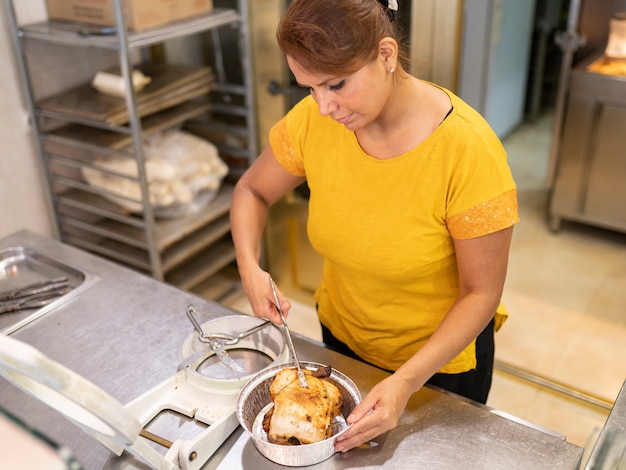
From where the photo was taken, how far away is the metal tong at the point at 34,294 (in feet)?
5.24

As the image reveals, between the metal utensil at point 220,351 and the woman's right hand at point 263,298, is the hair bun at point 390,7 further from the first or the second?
the metal utensil at point 220,351

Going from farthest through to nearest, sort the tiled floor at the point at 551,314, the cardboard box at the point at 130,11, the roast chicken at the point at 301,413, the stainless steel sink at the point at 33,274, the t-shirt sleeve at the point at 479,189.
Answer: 1. the tiled floor at the point at 551,314
2. the cardboard box at the point at 130,11
3. the stainless steel sink at the point at 33,274
4. the t-shirt sleeve at the point at 479,189
5. the roast chicken at the point at 301,413

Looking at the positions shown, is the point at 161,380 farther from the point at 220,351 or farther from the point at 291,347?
the point at 291,347

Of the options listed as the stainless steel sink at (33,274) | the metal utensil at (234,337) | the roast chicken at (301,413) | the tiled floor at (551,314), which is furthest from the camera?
the tiled floor at (551,314)

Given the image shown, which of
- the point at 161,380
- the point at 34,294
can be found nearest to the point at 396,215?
the point at 161,380

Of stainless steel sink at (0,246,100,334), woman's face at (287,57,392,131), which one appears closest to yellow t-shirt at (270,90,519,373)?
woman's face at (287,57,392,131)

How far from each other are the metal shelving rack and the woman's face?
1292 mm

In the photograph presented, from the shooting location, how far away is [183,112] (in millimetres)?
2883

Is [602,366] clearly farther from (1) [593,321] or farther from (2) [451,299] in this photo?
(2) [451,299]

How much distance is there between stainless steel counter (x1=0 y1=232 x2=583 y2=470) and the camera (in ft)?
3.78

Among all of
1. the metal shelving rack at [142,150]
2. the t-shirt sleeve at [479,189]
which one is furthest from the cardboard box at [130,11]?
the t-shirt sleeve at [479,189]

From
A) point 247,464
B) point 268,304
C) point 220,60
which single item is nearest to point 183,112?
point 220,60

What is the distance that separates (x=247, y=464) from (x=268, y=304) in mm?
362

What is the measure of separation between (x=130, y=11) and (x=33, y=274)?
1.07 meters
